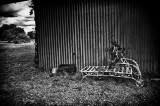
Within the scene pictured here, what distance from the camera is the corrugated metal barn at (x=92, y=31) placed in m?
6.84

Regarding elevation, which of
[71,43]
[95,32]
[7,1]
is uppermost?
[7,1]

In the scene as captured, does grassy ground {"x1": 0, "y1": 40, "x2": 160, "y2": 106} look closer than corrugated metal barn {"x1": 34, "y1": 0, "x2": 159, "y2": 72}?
Yes

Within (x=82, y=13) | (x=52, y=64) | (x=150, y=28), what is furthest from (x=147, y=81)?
(x=52, y=64)

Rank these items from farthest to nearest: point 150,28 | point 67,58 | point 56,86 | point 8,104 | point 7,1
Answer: point 67,58 → point 150,28 → point 56,86 → point 7,1 → point 8,104

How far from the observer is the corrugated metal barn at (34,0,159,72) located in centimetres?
684

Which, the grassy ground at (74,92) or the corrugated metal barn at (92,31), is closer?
Answer: the grassy ground at (74,92)

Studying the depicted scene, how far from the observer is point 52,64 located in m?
8.32

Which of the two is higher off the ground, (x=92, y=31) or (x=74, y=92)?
Answer: (x=92, y=31)

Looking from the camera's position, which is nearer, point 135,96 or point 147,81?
point 135,96

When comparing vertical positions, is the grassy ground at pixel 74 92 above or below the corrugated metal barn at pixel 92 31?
below

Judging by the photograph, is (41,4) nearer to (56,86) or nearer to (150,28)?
(56,86)

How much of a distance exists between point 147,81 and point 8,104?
548 cm

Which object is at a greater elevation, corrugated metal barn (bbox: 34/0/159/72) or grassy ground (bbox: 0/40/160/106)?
corrugated metal barn (bbox: 34/0/159/72)

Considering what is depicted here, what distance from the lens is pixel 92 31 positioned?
7.50m
